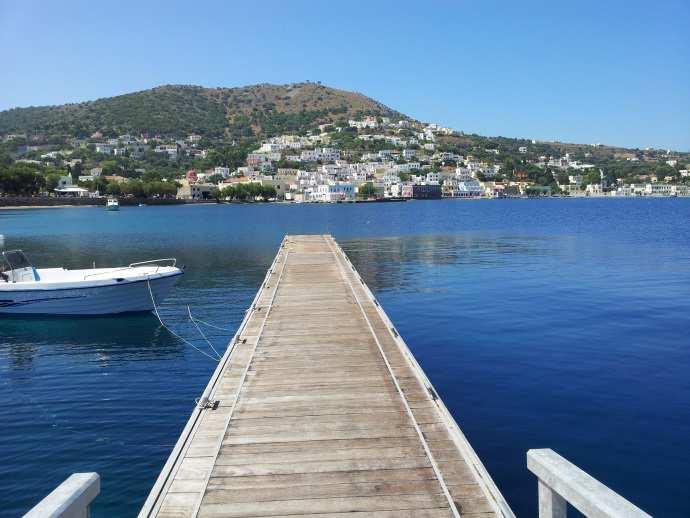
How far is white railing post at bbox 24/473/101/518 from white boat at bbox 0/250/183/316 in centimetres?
1628

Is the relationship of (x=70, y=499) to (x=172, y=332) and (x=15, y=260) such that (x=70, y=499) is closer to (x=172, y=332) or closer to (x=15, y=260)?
(x=172, y=332)

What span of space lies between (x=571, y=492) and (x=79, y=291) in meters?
19.1

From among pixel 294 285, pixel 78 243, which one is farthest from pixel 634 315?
pixel 78 243

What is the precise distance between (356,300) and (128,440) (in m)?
7.89

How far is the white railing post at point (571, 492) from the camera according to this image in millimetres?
3176

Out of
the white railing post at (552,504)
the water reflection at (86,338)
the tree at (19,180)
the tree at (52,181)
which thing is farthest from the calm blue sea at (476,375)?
the tree at (52,181)

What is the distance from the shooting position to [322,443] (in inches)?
278

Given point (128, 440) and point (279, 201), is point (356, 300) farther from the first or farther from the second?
point (279, 201)

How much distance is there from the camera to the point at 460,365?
14273 millimetres

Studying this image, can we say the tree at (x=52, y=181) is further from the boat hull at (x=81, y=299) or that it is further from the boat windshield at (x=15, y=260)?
the boat hull at (x=81, y=299)

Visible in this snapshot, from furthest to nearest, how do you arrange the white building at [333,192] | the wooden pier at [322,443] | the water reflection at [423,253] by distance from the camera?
the white building at [333,192], the water reflection at [423,253], the wooden pier at [322,443]

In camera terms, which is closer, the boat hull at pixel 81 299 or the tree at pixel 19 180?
the boat hull at pixel 81 299

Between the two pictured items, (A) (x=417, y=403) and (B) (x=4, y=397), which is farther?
(B) (x=4, y=397)

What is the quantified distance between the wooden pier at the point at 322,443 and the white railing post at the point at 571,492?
157cm
